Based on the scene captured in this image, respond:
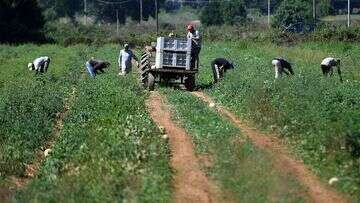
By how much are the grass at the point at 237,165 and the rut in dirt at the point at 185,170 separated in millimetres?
176

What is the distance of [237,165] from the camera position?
10.9 meters

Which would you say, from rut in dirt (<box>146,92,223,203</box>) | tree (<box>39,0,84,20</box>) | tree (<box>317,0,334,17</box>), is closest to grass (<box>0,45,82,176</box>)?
rut in dirt (<box>146,92,223,203</box>)

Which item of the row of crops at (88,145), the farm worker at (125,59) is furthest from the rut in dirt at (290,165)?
the farm worker at (125,59)

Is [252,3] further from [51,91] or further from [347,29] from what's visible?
[51,91]

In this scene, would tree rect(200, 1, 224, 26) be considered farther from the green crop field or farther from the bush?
the green crop field

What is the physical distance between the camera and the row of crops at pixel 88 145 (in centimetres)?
991

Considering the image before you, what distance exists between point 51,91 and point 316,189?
1115cm

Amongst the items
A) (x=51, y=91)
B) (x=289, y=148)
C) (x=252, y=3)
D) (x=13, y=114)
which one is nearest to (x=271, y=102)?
(x=289, y=148)

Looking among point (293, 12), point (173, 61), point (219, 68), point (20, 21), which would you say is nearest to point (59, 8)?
point (293, 12)

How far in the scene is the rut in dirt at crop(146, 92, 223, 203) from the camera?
33.9ft

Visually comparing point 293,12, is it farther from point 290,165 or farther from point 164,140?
point 290,165

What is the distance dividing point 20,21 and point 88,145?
47.4 metres

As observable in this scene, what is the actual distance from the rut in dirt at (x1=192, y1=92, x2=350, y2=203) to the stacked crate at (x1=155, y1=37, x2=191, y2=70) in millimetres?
5507

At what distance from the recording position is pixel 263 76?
65.5 feet
